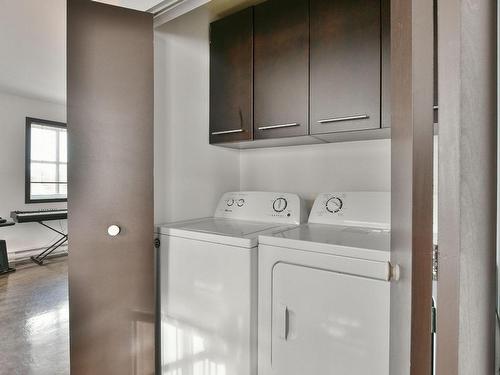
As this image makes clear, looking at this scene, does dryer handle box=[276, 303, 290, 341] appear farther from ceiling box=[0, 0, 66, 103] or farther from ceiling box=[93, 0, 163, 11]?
ceiling box=[0, 0, 66, 103]

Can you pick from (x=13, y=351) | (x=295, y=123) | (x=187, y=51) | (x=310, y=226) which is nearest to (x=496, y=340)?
(x=310, y=226)

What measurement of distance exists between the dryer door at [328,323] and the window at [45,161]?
18.0 feet

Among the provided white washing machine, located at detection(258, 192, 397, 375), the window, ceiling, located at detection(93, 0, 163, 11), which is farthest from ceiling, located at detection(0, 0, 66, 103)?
white washing machine, located at detection(258, 192, 397, 375)

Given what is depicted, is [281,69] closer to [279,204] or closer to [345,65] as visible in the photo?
[345,65]

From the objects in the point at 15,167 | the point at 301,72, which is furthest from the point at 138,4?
the point at 15,167

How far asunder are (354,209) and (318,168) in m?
0.48

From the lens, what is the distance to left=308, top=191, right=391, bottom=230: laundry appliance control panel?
1.58m

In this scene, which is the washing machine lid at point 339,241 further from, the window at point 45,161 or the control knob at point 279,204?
the window at point 45,161

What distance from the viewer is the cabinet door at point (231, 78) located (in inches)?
73.7

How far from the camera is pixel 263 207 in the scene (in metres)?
1.98

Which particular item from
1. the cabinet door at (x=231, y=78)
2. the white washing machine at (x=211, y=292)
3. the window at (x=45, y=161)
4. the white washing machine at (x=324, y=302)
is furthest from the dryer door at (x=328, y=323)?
the window at (x=45, y=161)

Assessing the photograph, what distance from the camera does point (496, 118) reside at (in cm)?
37

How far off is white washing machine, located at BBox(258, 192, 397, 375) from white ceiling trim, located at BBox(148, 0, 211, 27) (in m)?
1.30

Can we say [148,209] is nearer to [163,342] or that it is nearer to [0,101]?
[163,342]
